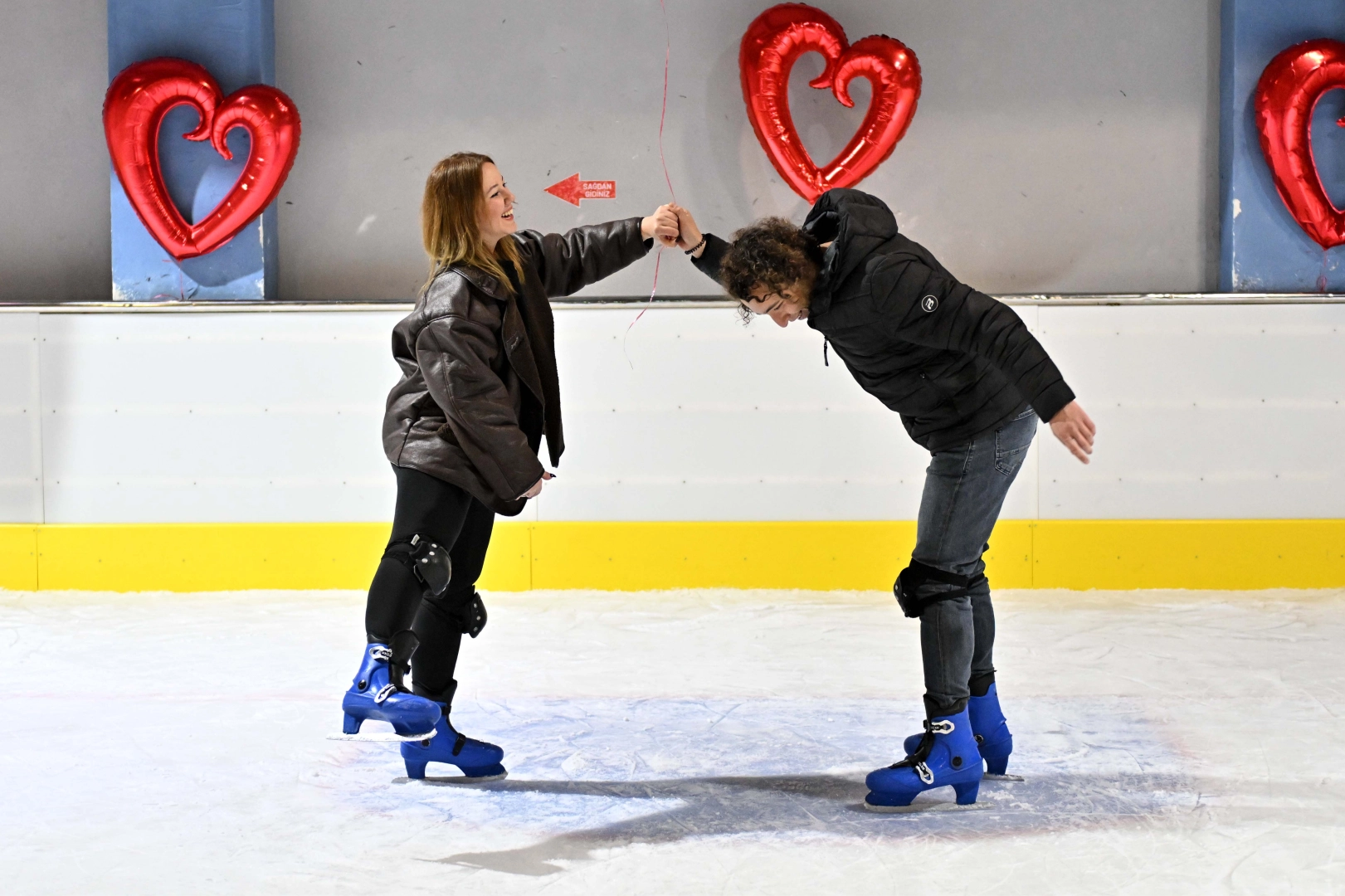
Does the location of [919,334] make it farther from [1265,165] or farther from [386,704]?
[1265,165]

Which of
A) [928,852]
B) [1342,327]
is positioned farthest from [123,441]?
[1342,327]

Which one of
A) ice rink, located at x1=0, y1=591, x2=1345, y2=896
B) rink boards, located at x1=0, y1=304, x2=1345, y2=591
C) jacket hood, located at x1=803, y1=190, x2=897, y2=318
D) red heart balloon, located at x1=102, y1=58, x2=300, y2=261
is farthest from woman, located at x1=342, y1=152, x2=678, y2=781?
red heart balloon, located at x1=102, y1=58, x2=300, y2=261

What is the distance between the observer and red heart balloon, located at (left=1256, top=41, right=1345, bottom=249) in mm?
4859

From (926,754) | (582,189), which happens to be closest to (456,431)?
(926,754)

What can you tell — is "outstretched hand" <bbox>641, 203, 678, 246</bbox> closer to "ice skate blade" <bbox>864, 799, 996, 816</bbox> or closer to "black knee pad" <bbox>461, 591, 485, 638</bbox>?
"black knee pad" <bbox>461, 591, 485, 638</bbox>

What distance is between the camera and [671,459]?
4758mm

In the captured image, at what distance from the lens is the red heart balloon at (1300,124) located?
4859 mm

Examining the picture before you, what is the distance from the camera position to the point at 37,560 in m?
4.82

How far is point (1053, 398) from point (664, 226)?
101cm

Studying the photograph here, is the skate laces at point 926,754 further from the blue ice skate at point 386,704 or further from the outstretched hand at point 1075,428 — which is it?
the blue ice skate at point 386,704

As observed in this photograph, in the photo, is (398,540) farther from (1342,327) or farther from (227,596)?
(1342,327)

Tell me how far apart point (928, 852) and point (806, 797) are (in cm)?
36

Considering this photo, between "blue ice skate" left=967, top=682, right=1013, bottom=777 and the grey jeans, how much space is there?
165mm

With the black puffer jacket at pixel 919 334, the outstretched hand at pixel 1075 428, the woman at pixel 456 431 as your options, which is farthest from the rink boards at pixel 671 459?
the outstretched hand at pixel 1075 428
